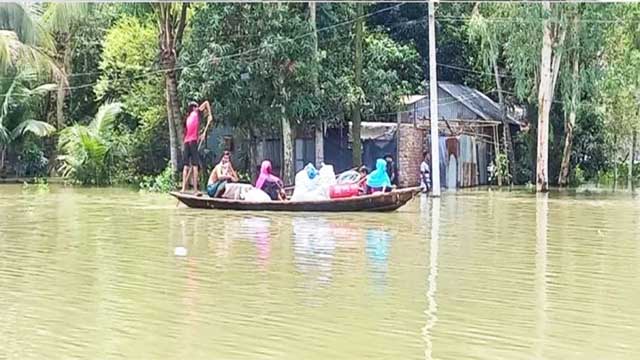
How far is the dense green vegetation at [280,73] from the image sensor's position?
24109 mm

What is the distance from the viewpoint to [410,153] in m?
27.0

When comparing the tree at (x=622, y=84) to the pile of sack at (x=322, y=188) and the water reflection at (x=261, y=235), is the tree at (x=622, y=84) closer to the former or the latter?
the pile of sack at (x=322, y=188)

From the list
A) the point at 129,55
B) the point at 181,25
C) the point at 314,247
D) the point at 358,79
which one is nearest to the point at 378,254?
the point at 314,247

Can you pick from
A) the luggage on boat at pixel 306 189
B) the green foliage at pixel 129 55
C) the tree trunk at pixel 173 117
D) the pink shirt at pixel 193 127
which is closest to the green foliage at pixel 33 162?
the green foliage at pixel 129 55

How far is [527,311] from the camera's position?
314 inches

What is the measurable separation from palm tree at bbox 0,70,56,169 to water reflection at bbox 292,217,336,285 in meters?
17.2

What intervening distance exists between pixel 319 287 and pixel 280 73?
15.4m

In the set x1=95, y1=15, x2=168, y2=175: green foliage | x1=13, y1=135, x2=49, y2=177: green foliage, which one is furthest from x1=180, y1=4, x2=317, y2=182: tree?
x1=13, y1=135, x2=49, y2=177: green foliage

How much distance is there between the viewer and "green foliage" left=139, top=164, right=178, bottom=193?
25.9 m

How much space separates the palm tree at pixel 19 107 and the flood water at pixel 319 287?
15.0 meters

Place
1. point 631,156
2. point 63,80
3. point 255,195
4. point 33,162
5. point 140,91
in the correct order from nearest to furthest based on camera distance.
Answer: point 255,195, point 140,91, point 63,80, point 631,156, point 33,162

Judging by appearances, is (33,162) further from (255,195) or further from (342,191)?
(342,191)

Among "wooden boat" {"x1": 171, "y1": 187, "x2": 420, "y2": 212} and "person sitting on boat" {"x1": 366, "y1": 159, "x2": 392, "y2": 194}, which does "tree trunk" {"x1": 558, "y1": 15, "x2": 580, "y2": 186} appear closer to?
"person sitting on boat" {"x1": 366, "y1": 159, "x2": 392, "y2": 194}

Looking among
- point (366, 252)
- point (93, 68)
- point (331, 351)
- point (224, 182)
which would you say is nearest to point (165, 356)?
point (331, 351)
